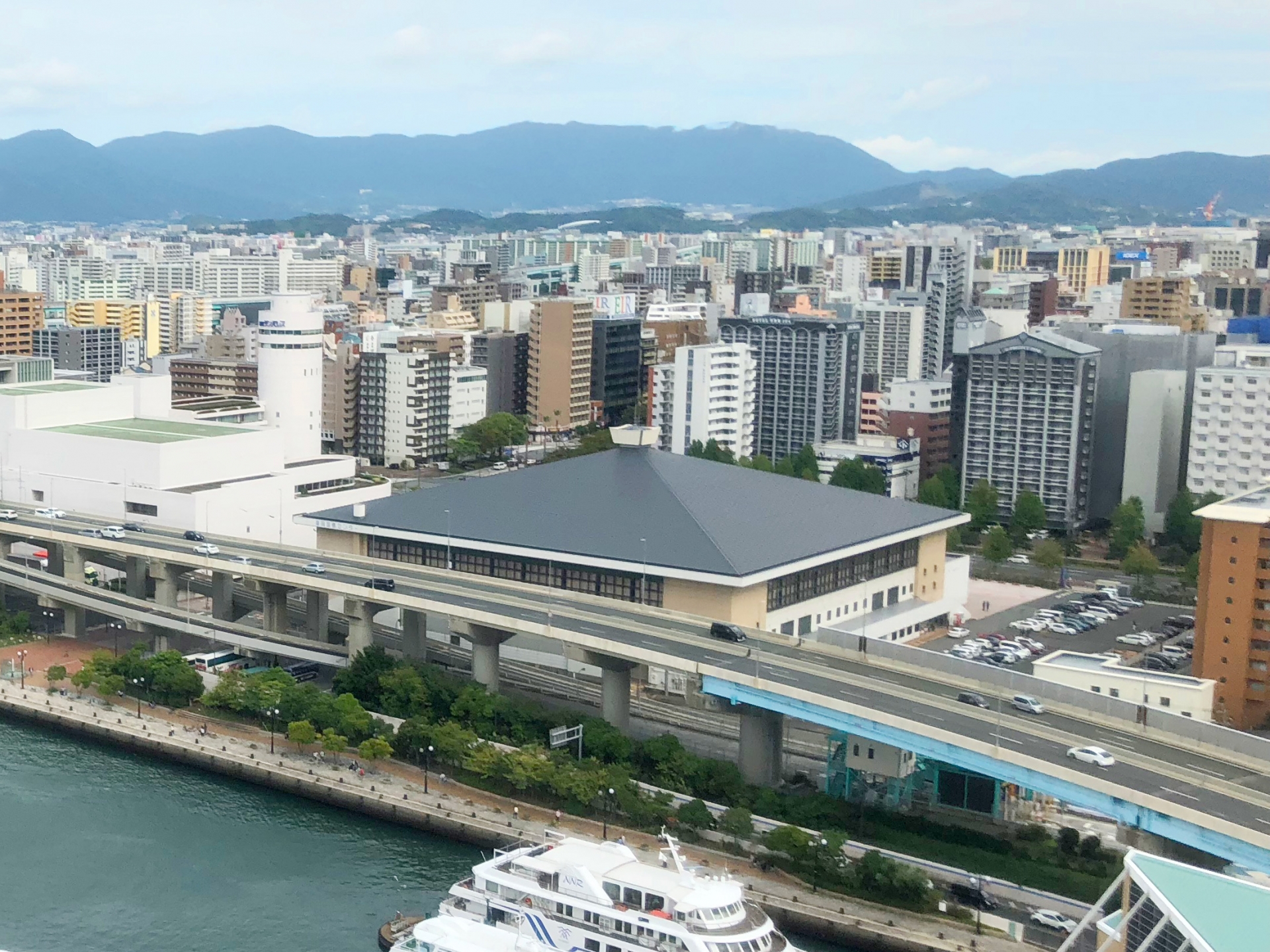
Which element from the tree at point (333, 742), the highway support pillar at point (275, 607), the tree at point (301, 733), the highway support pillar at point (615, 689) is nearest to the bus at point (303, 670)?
the highway support pillar at point (275, 607)

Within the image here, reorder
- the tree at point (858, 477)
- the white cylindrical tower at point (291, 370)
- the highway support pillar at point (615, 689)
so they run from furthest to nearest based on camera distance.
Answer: the tree at point (858, 477), the white cylindrical tower at point (291, 370), the highway support pillar at point (615, 689)

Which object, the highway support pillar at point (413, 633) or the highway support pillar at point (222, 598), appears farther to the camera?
the highway support pillar at point (222, 598)

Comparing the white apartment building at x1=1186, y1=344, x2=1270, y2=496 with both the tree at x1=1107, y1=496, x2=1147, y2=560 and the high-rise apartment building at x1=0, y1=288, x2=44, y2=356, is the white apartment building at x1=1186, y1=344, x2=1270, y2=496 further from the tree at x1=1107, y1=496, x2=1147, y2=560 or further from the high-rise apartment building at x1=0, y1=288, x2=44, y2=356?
the high-rise apartment building at x1=0, y1=288, x2=44, y2=356

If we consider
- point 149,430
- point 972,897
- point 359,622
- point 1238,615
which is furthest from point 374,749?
point 149,430

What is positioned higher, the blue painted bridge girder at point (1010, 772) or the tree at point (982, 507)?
the blue painted bridge girder at point (1010, 772)

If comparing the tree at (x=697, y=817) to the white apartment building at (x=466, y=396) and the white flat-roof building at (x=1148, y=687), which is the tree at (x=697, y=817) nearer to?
the white flat-roof building at (x=1148, y=687)

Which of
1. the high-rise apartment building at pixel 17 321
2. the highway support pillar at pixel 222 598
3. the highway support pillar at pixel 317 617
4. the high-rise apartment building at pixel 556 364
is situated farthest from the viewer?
the high-rise apartment building at pixel 17 321

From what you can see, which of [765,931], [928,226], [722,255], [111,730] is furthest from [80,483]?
[928,226]
